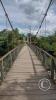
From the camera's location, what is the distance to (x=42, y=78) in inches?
284

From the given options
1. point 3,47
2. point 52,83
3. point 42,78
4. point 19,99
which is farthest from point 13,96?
point 3,47

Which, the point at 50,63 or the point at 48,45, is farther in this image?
the point at 48,45

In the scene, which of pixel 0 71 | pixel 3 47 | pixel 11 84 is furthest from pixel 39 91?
pixel 3 47

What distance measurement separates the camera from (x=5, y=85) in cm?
609

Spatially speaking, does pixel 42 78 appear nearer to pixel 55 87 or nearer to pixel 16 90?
pixel 55 87

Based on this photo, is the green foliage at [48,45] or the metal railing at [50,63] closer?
the metal railing at [50,63]

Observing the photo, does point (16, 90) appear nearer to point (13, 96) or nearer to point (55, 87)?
point (13, 96)

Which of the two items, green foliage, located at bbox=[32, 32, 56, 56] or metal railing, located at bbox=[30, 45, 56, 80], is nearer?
metal railing, located at bbox=[30, 45, 56, 80]

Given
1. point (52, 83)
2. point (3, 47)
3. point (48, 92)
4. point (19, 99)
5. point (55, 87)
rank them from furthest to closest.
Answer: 1. point (3, 47)
2. point (52, 83)
3. point (55, 87)
4. point (48, 92)
5. point (19, 99)

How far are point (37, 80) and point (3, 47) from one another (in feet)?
150

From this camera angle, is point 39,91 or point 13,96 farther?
point 39,91

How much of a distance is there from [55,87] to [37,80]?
1.04 metres

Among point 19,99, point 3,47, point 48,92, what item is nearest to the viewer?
point 19,99

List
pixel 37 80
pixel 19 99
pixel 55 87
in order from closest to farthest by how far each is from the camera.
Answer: pixel 19 99, pixel 55 87, pixel 37 80
